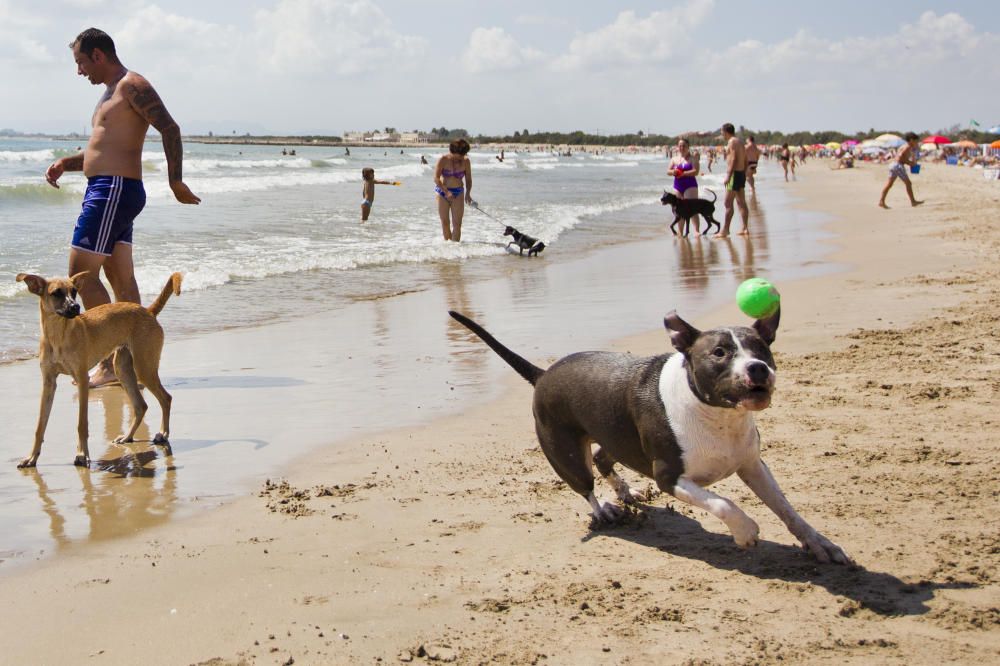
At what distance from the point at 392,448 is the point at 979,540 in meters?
2.88

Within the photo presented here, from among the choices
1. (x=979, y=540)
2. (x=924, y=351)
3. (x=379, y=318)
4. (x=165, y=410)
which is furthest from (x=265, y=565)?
(x=379, y=318)

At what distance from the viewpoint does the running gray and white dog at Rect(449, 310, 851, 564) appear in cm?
353

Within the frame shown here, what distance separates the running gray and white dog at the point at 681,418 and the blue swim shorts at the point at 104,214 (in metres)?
3.93

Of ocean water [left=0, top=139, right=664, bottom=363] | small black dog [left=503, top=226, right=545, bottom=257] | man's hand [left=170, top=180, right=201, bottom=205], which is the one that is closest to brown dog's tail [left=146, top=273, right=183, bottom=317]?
man's hand [left=170, top=180, right=201, bottom=205]

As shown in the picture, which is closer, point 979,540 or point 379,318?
point 979,540

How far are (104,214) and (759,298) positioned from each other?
15.9 feet

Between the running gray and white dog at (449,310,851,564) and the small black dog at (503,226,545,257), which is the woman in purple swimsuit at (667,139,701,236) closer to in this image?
the small black dog at (503,226,545,257)

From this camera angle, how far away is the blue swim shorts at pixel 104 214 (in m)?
6.76

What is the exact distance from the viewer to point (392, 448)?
5340 mm

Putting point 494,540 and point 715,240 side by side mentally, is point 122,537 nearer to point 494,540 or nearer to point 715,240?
point 494,540

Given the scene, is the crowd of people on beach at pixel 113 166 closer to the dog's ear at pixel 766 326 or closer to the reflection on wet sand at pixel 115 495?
the reflection on wet sand at pixel 115 495

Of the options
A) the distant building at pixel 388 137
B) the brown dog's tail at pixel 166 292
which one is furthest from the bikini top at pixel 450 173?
the distant building at pixel 388 137

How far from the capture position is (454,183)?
16.5 meters

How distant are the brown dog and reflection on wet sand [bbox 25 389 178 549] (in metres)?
0.14
